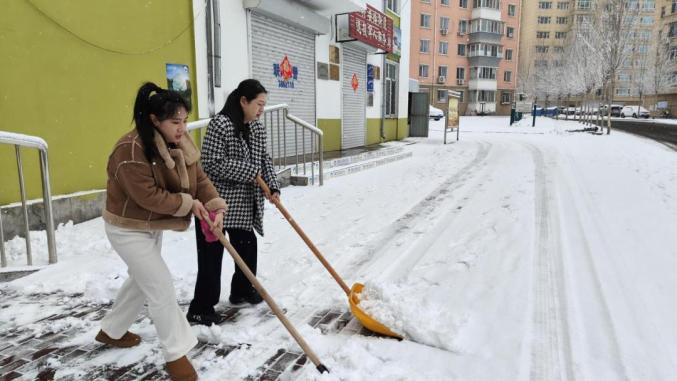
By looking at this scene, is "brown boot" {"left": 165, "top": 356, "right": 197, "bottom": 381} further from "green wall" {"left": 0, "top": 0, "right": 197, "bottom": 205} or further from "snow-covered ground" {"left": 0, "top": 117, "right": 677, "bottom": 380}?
"green wall" {"left": 0, "top": 0, "right": 197, "bottom": 205}

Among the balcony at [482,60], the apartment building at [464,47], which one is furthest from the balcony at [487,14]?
the balcony at [482,60]

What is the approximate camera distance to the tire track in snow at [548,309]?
2.63 metres

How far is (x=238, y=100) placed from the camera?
123 inches

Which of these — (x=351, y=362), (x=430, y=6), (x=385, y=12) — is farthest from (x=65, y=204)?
(x=430, y=6)

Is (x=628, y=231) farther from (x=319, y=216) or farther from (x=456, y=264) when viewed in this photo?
(x=319, y=216)

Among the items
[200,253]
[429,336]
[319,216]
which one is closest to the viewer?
[429,336]

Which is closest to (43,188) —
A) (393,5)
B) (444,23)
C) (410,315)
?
(410,315)

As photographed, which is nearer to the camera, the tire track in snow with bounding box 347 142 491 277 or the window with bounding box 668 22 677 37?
the tire track in snow with bounding box 347 142 491 277

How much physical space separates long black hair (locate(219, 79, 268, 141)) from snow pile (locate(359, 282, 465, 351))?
153 cm

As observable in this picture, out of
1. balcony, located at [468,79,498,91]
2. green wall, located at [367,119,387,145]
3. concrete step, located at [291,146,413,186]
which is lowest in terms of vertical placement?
concrete step, located at [291,146,413,186]

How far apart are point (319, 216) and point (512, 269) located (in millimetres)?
2845

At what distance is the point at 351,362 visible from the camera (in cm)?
264

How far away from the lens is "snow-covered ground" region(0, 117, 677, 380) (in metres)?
2.71

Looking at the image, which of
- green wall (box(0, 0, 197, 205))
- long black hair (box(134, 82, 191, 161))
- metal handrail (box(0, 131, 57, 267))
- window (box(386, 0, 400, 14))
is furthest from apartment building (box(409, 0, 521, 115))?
long black hair (box(134, 82, 191, 161))
